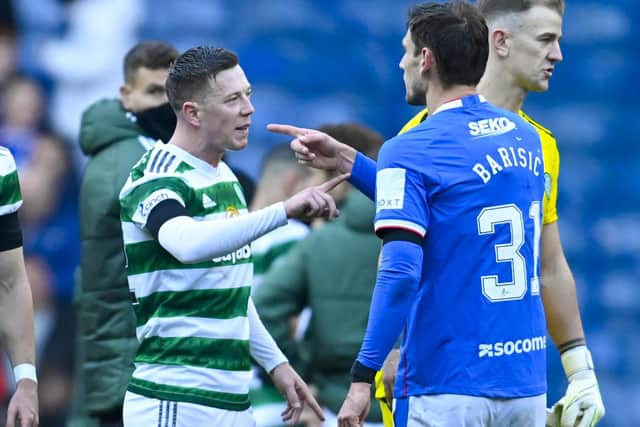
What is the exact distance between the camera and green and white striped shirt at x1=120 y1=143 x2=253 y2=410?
4.51 m

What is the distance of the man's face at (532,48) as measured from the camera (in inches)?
201

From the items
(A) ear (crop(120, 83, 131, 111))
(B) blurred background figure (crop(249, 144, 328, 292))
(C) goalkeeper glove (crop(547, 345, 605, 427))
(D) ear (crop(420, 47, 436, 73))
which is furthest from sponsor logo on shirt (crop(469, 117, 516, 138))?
(B) blurred background figure (crop(249, 144, 328, 292))

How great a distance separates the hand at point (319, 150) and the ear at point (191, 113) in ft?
0.83

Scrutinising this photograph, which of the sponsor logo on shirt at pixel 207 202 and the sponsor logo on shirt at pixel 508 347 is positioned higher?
the sponsor logo on shirt at pixel 207 202

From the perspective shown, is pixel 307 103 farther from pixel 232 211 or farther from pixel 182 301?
pixel 182 301

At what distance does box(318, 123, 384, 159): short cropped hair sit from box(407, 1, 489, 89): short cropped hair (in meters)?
2.19

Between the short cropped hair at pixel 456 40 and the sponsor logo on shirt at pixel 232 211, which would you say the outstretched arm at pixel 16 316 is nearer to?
the sponsor logo on shirt at pixel 232 211

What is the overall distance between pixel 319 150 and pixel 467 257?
26.7 inches

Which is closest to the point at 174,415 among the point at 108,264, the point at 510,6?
the point at 108,264

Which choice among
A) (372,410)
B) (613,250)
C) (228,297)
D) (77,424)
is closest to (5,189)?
(228,297)

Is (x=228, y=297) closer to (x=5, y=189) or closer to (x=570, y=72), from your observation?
(x=5, y=189)

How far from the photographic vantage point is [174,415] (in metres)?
4.48

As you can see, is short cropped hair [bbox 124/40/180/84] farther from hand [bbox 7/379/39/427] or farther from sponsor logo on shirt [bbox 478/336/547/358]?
sponsor logo on shirt [bbox 478/336/547/358]

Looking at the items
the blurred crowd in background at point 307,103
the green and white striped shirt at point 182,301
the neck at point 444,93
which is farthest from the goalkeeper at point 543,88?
the blurred crowd in background at point 307,103
